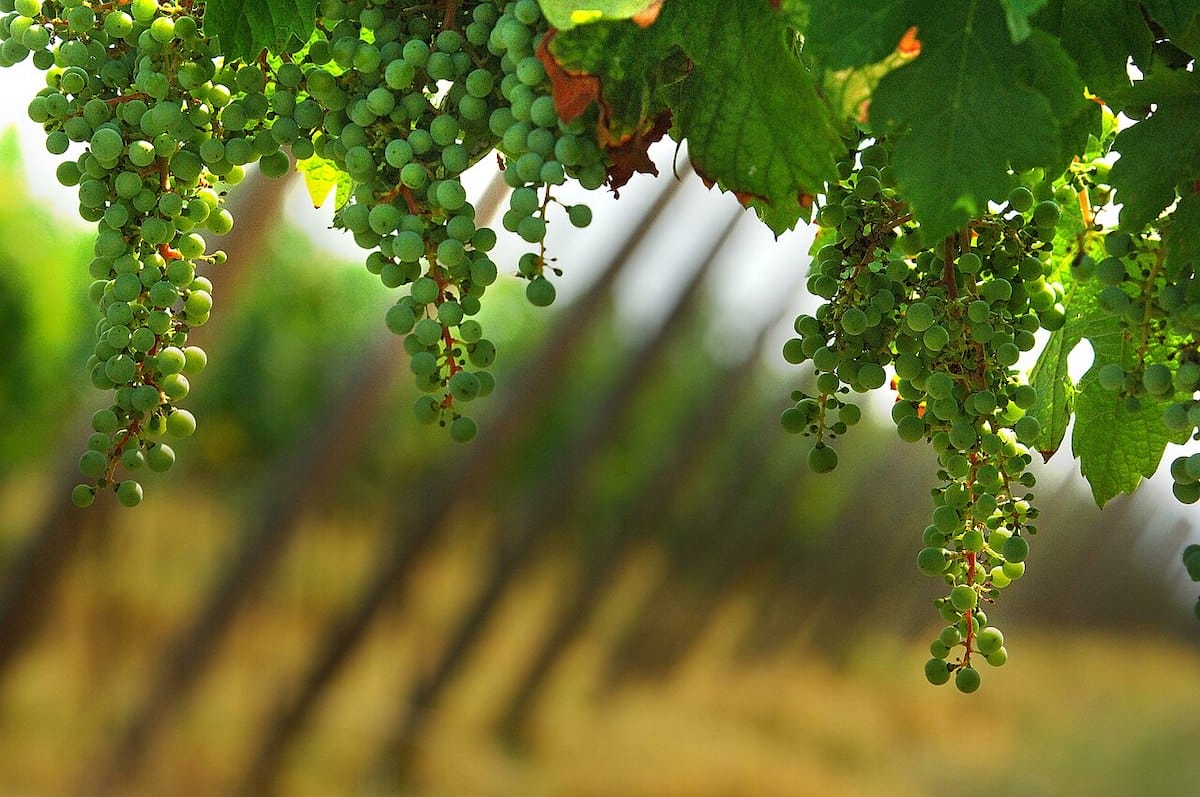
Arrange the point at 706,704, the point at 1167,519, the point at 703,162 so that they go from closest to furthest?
the point at 703,162 < the point at 706,704 < the point at 1167,519

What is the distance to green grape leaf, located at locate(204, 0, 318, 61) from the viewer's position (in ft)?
1.80

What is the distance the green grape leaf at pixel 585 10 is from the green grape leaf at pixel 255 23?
0.13 m

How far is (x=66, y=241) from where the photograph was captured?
25.4 ft

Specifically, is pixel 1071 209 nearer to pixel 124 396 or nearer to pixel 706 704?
pixel 124 396

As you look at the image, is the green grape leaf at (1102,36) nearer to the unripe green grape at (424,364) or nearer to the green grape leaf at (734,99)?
the green grape leaf at (734,99)

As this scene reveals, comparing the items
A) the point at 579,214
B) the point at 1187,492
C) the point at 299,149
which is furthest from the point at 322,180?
the point at 1187,492

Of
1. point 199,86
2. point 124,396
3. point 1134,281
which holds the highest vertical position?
point 1134,281

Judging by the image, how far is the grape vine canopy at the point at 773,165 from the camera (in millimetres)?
474

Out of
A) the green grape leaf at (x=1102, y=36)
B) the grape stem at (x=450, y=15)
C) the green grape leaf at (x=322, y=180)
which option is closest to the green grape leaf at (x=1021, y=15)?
the green grape leaf at (x=1102, y=36)

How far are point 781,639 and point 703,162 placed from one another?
11208 millimetres

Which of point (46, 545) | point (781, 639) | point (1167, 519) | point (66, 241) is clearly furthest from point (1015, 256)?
point (1167, 519)

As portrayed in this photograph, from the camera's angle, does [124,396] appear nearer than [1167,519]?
Yes

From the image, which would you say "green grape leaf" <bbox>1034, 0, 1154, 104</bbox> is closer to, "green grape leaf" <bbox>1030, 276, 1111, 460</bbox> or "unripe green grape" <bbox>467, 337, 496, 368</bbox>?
"green grape leaf" <bbox>1030, 276, 1111, 460</bbox>

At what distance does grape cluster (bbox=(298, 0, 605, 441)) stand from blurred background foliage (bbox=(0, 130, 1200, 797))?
9.81ft
